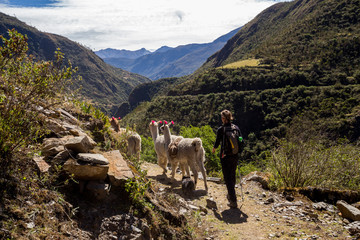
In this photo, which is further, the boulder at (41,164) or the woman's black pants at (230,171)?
the woman's black pants at (230,171)

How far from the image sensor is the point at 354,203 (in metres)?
6.20

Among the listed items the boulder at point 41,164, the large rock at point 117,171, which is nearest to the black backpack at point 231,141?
the large rock at point 117,171

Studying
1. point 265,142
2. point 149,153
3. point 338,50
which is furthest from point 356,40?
point 149,153

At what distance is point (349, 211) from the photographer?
5520 millimetres

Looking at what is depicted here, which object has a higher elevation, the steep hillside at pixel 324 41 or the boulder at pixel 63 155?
the steep hillside at pixel 324 41

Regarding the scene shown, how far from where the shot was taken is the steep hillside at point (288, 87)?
59.3m

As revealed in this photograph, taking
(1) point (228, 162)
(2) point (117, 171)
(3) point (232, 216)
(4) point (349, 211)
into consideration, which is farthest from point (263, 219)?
(2) point (117, 171)

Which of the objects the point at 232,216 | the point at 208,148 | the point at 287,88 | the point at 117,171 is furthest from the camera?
the point at 287,88

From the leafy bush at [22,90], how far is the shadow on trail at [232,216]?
490 cm

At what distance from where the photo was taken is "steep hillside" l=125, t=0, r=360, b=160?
194 ft

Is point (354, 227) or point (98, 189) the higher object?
point (98, 189)

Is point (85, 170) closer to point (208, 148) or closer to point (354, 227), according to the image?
point (354, 227)

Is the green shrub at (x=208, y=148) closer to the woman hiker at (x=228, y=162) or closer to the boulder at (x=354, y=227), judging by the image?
the woman hiker at (x=228, y=162)

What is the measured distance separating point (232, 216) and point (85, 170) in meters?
4.30
